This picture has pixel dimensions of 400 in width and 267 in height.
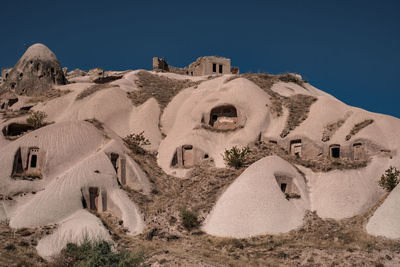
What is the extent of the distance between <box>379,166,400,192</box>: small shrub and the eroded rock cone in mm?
36303

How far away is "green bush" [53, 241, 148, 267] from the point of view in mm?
28984

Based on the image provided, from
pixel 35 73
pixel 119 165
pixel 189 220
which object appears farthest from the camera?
pixel 35 73

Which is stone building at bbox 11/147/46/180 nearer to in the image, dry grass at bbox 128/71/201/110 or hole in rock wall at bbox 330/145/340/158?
dry grass at bbox 128/71/201/110

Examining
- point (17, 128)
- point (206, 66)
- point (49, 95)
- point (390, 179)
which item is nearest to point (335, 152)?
point (390, 179)

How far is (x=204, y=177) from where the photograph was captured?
145ft

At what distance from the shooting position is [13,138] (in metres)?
46.1

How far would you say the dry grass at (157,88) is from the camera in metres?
57.1

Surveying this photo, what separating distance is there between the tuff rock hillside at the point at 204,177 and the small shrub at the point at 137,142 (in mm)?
169

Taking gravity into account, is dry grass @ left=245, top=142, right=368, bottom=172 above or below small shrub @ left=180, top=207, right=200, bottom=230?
above

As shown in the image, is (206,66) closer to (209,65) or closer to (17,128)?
(209,65)

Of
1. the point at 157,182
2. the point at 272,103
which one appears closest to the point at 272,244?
the point at 157,182

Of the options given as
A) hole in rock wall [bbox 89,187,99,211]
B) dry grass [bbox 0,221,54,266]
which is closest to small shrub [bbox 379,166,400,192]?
hole in rock wall [bbox 89,187,99,211]

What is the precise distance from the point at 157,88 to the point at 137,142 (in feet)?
38.9

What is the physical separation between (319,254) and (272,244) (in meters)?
3.34
